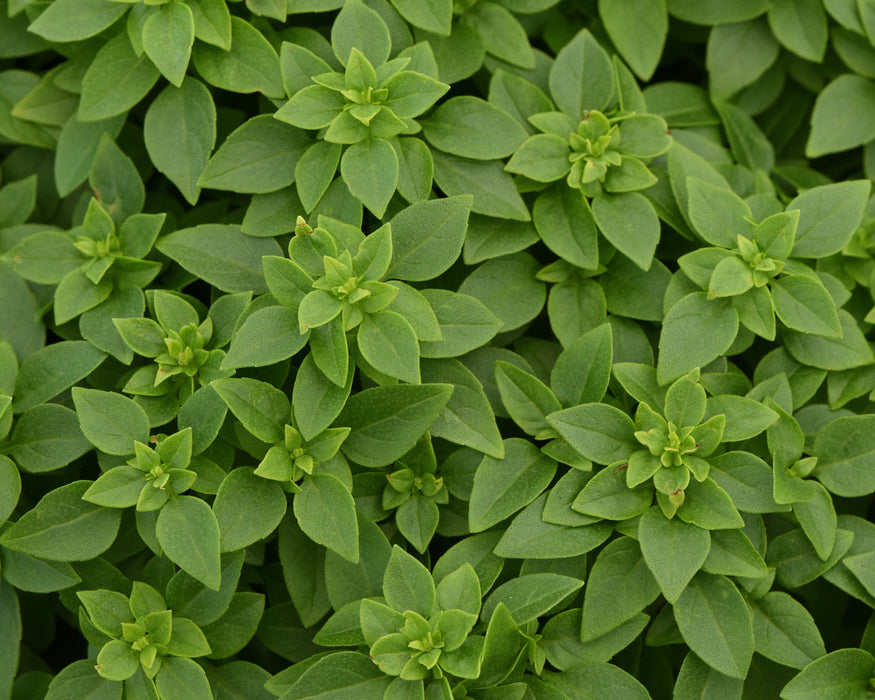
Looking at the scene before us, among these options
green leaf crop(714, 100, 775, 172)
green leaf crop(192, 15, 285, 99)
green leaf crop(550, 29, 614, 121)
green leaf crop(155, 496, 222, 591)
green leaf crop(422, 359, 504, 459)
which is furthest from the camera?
green leaf crop(714, 100, 775, 172)

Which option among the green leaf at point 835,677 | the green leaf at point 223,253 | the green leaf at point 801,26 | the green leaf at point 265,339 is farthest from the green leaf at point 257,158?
the green leaf at point 835,677

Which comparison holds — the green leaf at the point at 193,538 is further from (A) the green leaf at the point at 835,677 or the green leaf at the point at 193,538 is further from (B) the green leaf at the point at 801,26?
(B) the green leaf at the point at 801,26

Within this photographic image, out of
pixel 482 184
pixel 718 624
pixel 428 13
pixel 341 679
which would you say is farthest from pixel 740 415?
pixel 428 13

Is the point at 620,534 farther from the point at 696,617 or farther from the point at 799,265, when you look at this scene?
the point at 799,265

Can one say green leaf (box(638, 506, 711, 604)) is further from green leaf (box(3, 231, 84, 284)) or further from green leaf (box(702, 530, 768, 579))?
green leaf (box(3, 231, 84, 284))

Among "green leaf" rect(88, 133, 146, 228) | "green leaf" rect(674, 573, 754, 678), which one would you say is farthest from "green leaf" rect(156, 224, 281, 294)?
"green leaf" rect(674, 573, 754, 678)

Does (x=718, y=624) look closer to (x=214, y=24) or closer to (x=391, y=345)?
(x=391, y=345)

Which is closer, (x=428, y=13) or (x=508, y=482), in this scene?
(x=508, y=482)
